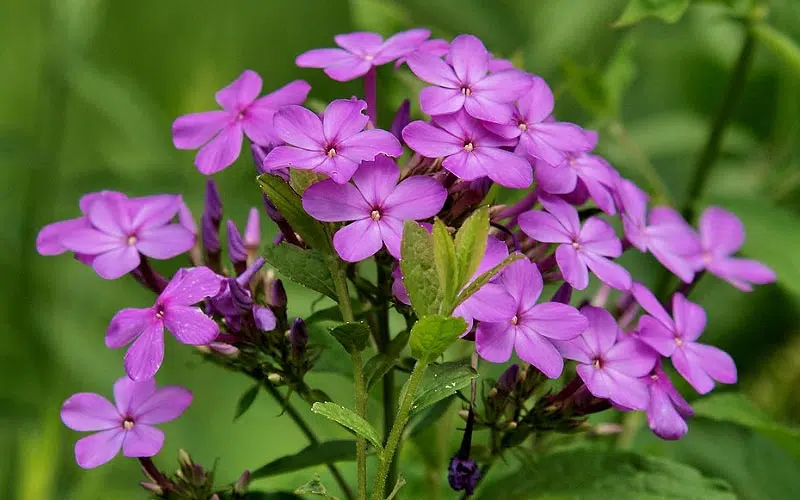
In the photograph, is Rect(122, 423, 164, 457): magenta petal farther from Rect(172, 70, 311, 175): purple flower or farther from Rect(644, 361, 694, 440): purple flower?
Rect(644, 361, 694, 440): purple flower

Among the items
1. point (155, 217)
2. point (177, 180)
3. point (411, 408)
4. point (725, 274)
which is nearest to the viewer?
point (411, 408)

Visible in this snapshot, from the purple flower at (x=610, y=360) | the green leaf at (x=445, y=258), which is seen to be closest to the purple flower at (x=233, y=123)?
the green leaf at (x=445, y=258)

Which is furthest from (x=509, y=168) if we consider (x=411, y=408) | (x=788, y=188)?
(x=788, y=188)

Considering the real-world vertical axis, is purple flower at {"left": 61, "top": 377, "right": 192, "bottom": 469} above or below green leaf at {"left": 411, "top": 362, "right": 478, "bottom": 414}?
below

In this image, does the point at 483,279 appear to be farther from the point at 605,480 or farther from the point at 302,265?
the point at 605,480

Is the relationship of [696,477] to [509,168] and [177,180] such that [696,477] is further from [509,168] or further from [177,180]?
[177,180]

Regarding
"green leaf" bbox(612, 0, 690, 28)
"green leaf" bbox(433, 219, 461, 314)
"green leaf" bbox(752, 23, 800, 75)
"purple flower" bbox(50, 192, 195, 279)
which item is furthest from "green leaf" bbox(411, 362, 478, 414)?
"green leaf" bbox(752, 23, 800, 75)

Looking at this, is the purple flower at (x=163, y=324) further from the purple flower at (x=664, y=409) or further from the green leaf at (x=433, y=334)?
the purple flower at (x=664, y=409)
